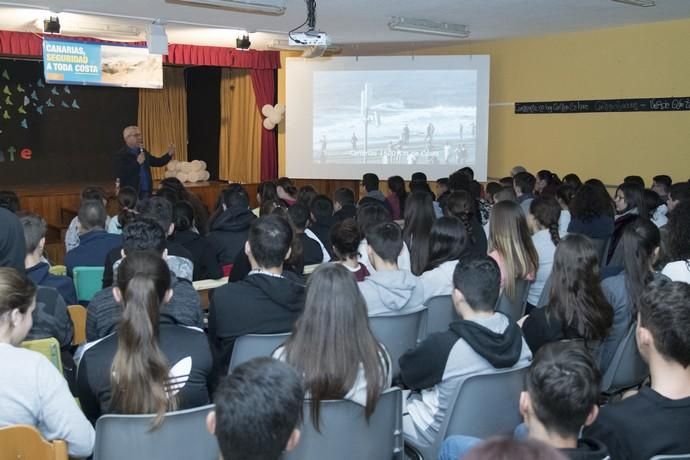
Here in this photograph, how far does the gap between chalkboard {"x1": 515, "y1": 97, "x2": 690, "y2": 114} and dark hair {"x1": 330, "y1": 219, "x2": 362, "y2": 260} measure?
574cm

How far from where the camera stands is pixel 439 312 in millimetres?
3541

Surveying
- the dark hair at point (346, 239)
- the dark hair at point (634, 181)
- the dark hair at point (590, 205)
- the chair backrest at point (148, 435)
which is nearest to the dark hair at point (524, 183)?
the dark hair at point (634, 181)

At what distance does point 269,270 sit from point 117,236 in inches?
69.0

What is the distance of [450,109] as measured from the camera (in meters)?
9.65

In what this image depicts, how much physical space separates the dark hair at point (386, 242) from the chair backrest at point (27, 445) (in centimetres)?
187

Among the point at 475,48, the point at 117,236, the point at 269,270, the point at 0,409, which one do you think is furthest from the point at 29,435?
the point at 475,48

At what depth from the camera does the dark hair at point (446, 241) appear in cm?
384

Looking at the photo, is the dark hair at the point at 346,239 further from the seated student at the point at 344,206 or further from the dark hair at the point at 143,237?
the seated student at the point at 344,206

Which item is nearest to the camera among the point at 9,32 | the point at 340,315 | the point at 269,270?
the point at 340,315

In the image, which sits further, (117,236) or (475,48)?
(475,48)

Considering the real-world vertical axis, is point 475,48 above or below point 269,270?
above

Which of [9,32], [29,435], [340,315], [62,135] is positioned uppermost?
[9,32]

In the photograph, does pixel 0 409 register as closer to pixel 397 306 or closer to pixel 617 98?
pixel 397 306

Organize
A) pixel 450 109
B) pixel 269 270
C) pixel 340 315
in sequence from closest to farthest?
pixel 340 315, pixel 269 270, pixel 450 109
